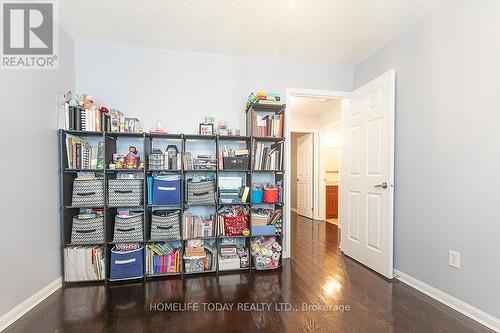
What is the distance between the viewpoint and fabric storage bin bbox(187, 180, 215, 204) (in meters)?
2.38

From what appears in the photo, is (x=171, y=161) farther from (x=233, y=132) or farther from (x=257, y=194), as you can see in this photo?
(x=257, y=194)

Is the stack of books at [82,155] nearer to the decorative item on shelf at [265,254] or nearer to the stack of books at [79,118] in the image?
the stack of books at [79,118]

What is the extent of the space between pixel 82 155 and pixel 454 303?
3454 mm

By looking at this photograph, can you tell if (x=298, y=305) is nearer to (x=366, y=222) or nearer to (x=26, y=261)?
(x=366, y=222)

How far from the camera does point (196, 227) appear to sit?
7.90ft

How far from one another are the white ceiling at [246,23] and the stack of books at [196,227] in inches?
74.3

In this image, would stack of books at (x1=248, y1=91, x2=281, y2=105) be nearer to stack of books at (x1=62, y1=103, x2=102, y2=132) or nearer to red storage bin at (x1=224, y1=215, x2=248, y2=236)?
red storage bin at (x1=224, y1=215, x2=248, y2=236)

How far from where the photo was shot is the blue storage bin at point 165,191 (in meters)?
2.28

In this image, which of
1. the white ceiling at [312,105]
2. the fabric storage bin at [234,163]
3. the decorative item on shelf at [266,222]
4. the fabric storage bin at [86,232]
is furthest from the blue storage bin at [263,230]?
the white ceiling at [312,105]

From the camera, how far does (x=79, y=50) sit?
97.3 inches

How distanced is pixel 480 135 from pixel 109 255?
329 centimetres

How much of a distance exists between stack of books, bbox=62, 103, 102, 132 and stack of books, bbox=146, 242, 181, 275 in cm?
131

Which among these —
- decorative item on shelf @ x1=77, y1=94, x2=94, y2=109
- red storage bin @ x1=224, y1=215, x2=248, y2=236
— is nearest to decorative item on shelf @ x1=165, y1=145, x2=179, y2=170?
red storage bin @ x1=224, y1=215, x2=248, y2=236

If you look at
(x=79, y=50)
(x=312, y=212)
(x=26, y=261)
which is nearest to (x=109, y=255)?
(x=26, y=261)
